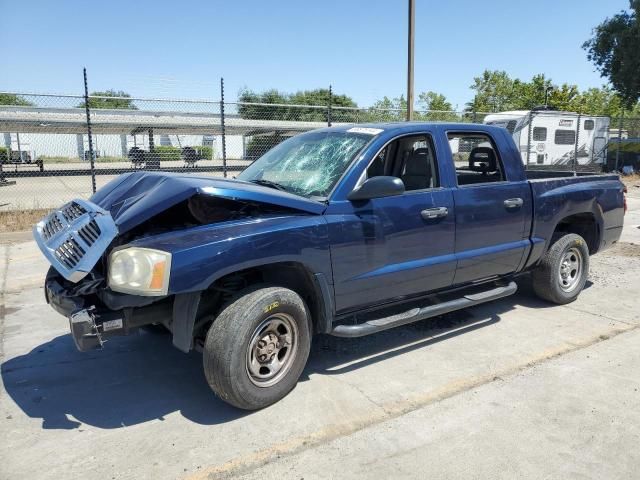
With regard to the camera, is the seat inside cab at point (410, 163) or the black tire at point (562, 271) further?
the black tire at point (562, 271)

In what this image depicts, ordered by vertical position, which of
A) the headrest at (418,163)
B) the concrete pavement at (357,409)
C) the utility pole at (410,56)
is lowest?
the concrete pavement at (357,409)

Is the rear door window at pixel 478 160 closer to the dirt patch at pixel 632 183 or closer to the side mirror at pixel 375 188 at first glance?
the side mirror at pixel 375 188

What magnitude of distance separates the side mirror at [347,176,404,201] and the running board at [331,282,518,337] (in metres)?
0.96

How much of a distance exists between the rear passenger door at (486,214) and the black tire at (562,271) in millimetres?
584

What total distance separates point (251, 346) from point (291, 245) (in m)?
0.70

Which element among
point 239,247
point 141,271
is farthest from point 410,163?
point 141,271

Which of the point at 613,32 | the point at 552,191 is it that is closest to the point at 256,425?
the point at 552,191

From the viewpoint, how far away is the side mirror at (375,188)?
3705 mm

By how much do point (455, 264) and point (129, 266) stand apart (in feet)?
8.84

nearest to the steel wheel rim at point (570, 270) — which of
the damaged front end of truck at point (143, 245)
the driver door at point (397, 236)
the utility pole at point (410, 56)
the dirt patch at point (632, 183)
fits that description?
the driver door at point (397, 236)

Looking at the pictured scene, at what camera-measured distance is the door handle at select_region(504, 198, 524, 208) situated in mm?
4811

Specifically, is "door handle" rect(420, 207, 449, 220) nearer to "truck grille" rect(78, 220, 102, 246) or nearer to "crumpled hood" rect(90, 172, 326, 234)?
"crumpled hood" rect(90, 172, 326, 234)

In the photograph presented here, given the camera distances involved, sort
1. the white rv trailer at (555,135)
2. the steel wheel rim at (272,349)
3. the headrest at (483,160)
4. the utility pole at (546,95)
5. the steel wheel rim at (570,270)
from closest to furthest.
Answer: the steel wheel rim at (272,349) → the headrest at (483,160) → the steel wheel rim at (570,270) → the white rv trailer at (555,135) → the utility pole at (546,95)

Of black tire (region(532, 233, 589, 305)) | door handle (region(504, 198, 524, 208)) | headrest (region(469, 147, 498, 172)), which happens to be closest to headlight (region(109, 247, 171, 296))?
door handle (region(504, 198, 524, 208))
